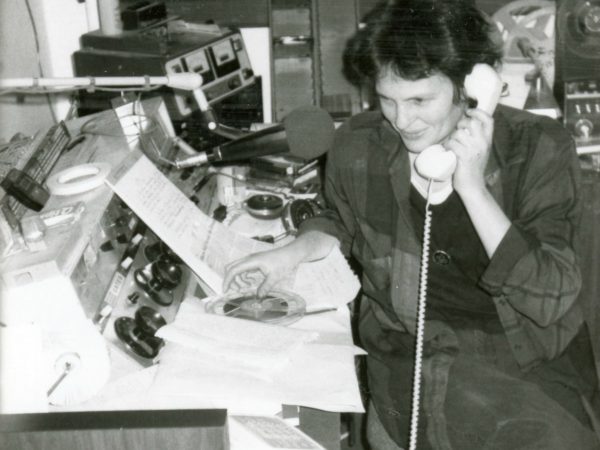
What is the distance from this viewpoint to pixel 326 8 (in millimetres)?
2578

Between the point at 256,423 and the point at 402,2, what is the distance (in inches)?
33.4

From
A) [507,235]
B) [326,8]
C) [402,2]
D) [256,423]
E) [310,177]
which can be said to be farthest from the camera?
[326,8]

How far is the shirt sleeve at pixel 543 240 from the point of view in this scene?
4.11 ft

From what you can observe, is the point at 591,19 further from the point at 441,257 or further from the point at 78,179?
the point at 78,179

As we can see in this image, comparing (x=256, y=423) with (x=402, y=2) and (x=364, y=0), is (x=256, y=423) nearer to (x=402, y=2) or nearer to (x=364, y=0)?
(x=402, y=2)

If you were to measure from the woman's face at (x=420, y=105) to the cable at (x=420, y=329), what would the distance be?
11 centimetres

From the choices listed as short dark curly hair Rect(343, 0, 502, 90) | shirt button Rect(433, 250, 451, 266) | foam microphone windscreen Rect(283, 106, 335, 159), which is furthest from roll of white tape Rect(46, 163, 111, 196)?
shirt button Rect(433, 250, 451, 266)

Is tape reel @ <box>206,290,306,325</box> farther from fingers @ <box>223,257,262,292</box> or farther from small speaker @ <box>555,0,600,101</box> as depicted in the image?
small speaker @ <box>555,0,600,101</box>

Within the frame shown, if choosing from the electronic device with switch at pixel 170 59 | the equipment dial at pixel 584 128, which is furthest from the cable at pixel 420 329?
the equipment dial at pixel 584 128

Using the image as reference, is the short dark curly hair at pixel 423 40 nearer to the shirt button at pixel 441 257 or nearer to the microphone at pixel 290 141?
the microphone at pixel 290 141

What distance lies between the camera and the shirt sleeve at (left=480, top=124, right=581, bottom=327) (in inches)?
49.3

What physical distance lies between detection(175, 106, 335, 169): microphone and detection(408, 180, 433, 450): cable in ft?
0.99

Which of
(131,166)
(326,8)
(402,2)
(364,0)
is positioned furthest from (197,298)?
(364,0)

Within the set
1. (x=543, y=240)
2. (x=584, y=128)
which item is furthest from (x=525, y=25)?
(x=543, y=240)
